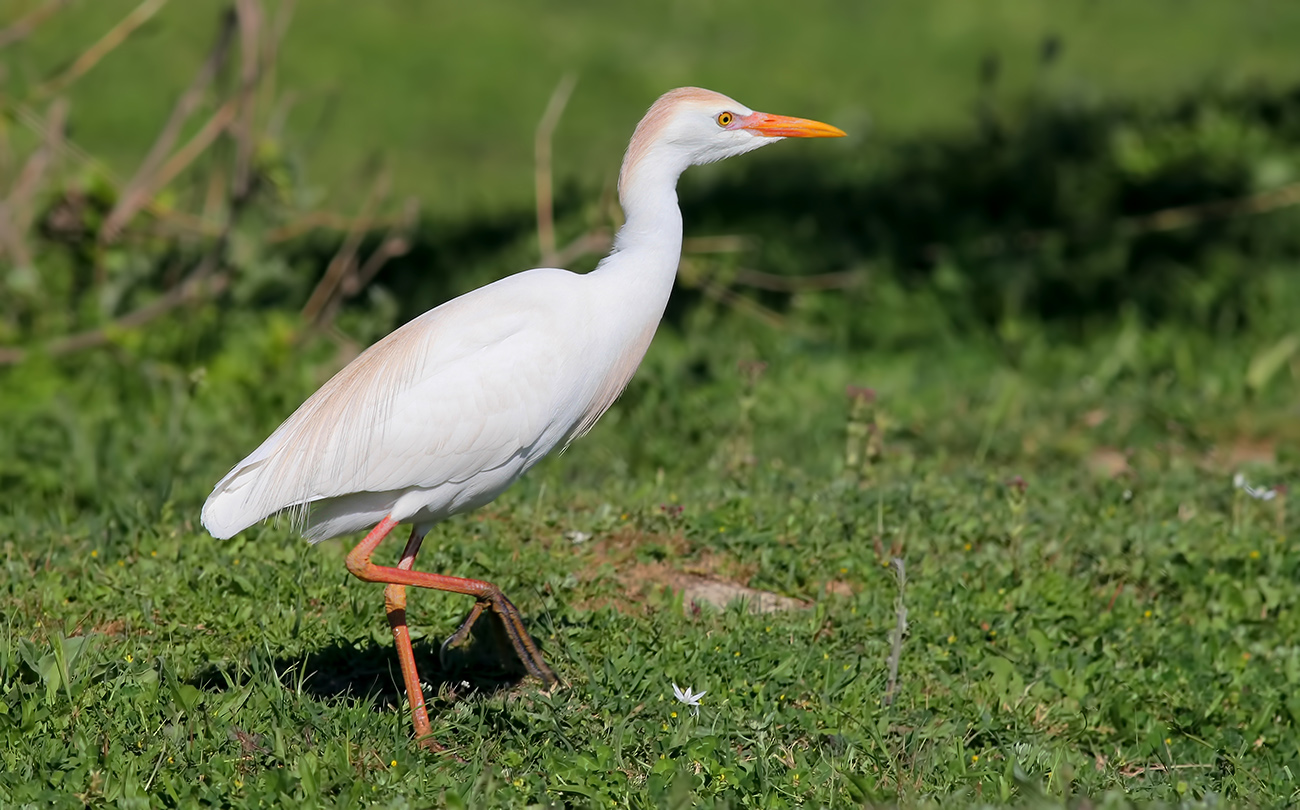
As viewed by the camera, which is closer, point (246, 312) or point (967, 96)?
point (246, 312)

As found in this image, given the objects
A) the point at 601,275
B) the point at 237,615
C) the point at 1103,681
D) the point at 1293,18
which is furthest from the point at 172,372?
the point at 1293,18

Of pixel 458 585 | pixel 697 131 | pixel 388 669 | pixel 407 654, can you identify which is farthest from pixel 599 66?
pixel 407 654

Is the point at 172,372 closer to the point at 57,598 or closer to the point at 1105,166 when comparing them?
the point at 57,598

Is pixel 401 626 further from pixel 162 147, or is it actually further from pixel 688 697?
pixel 162 147

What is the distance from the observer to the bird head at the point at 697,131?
4168mm

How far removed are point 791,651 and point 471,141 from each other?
8325 millimetres

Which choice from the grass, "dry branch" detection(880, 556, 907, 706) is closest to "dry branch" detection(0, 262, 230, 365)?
the grass

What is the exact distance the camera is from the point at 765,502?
5.15 m

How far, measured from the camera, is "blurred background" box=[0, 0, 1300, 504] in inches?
276

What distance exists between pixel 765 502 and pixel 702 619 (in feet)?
2.52

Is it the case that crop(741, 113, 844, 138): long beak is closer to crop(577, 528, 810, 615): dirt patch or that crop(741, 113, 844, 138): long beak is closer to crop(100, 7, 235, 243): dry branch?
crop(577, 528, 810, 615): dirt patch

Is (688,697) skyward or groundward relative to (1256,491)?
skyward

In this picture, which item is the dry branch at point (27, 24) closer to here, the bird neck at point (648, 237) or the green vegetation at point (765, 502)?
the green vegetation at point (765, 502)

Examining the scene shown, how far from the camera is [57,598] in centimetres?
442
